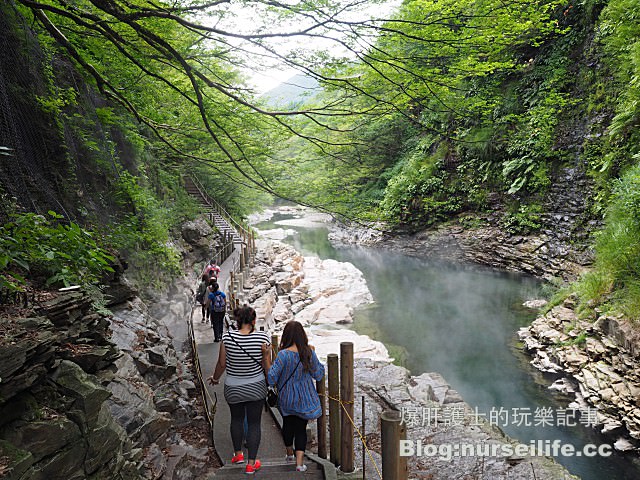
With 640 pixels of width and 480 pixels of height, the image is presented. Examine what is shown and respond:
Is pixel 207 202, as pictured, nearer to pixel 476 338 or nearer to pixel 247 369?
pixel 476 338

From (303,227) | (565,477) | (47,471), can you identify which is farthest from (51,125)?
(303,227)

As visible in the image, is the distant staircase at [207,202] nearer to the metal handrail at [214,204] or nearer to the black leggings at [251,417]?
the metal handrail at [214,204]

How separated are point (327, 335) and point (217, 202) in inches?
610

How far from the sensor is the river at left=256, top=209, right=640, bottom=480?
6273 millimetres

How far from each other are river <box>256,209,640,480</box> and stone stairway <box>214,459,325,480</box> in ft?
15.0

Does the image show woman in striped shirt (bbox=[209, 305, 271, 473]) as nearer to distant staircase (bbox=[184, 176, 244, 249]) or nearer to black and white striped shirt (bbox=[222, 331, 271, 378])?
black and white striped shirt (bbox=[222, 331, 271, 378])

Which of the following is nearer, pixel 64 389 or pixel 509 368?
pixel 64 389

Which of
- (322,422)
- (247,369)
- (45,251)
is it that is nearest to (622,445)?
(322,422)

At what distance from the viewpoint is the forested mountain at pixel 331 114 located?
3.46 m

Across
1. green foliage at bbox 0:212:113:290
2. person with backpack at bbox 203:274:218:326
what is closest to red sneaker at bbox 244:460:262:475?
green foliage at bbox 0:212:113:290

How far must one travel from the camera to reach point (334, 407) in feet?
10.9

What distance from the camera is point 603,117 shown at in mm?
12148

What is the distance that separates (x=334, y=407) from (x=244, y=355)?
997 millimetres

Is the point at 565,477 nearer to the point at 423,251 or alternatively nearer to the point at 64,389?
the point at 64,389
